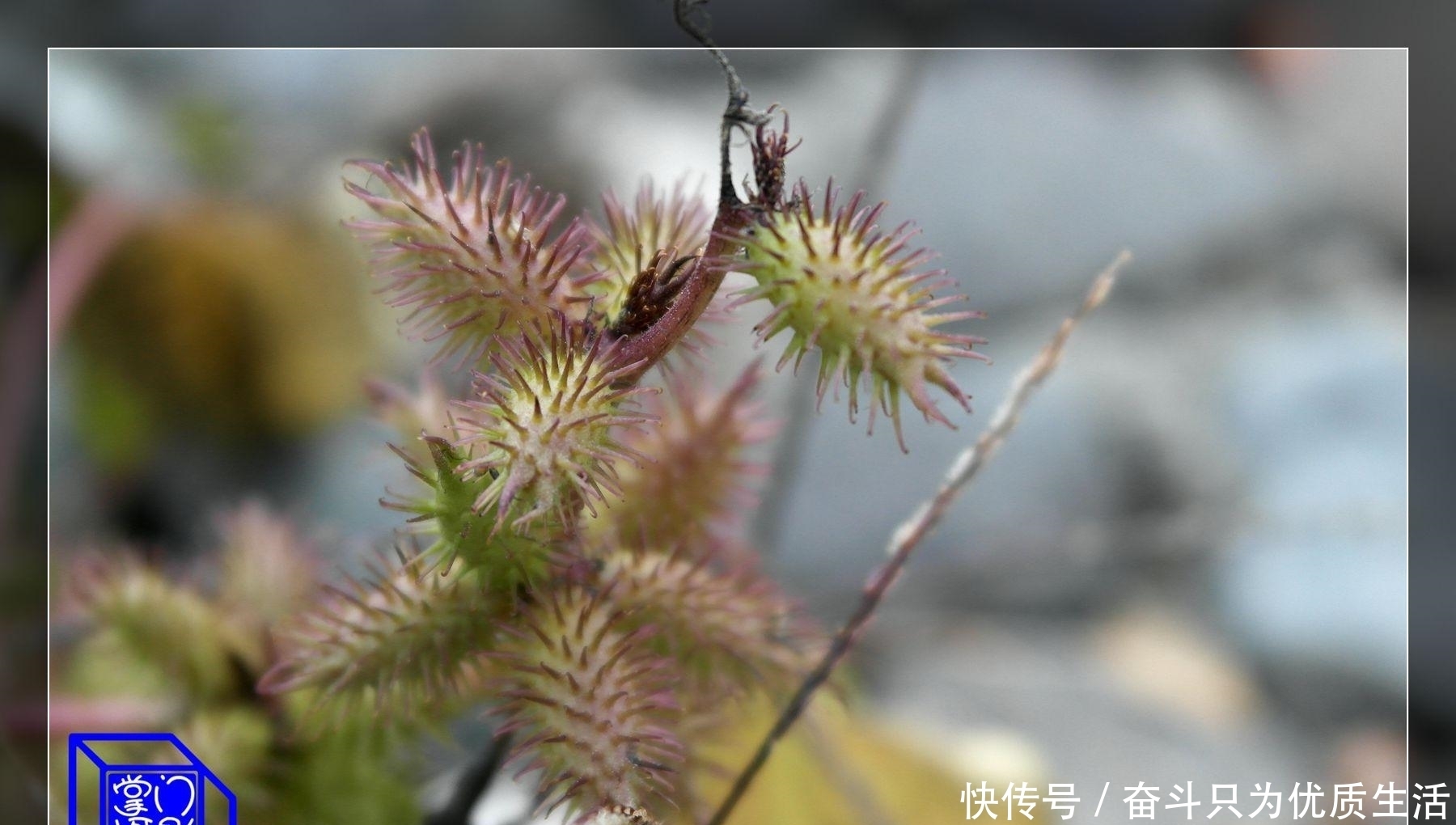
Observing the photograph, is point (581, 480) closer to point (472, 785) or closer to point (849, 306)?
point (849, 306)

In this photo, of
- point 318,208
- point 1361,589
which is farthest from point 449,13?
point 1361,589

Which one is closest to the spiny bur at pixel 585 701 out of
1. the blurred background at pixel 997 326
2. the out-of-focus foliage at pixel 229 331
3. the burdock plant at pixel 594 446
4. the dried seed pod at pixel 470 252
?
the burdock plant at pixel 594 446

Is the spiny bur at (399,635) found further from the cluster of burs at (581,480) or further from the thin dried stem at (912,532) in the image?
the thin dried stem at (912,532)

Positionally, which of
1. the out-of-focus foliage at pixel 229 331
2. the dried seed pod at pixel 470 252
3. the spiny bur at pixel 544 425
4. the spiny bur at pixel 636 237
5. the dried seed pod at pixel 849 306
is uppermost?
the out-of-focus foliage at pixel 229 331

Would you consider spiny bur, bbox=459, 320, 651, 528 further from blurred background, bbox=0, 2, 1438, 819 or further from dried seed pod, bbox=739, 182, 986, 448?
blurred background, bbox=0, 2, 1438, 819

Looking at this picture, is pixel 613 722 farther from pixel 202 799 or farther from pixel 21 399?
pixel 21 399

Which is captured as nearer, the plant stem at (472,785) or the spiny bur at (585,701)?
the spiny bur at (585,701)

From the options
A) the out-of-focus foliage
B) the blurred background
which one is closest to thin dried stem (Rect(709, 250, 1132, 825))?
the blurred background
